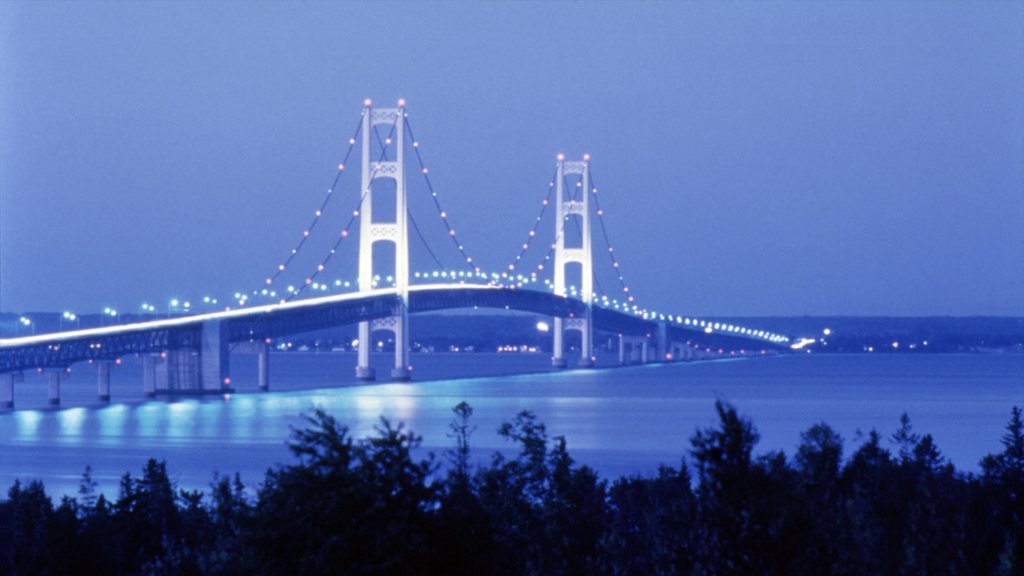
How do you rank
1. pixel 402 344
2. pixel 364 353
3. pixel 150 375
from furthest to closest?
pixel 364 353 < pixel 150 375 < pixel 402 344

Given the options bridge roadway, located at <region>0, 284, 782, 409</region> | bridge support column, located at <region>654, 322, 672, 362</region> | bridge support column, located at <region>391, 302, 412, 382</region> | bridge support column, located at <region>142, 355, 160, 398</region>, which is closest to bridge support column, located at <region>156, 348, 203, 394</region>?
bridge roadway, located at <region>0, 284, 782, 409</region>

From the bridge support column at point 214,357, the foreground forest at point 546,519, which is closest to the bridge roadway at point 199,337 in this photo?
the bridge support column at point 214,357

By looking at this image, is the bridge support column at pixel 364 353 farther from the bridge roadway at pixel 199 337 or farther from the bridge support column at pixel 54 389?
the bridge support column at pixel 54 389

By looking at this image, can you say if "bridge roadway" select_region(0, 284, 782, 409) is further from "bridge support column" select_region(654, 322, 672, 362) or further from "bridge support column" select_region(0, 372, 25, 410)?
"bridge support column" select_region(654, 322, 672, 362)

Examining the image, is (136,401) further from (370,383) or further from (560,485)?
(560,485)

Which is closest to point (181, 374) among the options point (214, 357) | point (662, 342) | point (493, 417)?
point (214, 357)

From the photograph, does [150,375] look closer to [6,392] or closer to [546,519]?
[6,392]

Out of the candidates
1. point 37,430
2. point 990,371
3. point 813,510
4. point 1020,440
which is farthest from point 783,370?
point 813,510
